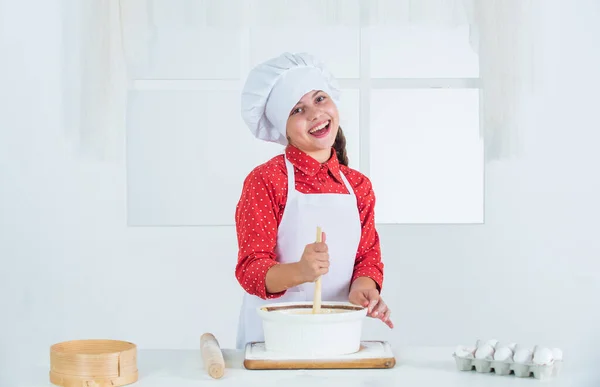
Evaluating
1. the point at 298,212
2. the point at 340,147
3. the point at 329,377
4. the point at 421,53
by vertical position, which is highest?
the point at 421,53

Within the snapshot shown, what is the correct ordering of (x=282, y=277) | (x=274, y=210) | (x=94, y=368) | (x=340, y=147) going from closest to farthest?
(x=94, y=368) → (x=282, y=277) → (x=274, y=210) → (x=340, y=147)

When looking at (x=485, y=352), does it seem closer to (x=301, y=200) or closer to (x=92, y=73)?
(x=301, y=200)

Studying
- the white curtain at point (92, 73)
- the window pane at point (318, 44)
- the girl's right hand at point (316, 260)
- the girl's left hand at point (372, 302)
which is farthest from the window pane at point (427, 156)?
the girl's right hand at point (316, 260)

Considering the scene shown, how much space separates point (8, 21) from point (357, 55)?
1409 millimetres

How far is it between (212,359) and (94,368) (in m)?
0.19

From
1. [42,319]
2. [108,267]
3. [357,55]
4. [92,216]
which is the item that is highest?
[357,55]

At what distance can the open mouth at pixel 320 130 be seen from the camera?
1.90 meters

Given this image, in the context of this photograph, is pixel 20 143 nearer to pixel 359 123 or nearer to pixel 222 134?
pixel 222 134

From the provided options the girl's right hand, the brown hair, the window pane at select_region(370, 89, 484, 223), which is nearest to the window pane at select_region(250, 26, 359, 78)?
the window pane at select_region(370, 89, 484, 223)

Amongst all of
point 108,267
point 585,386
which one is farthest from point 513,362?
point 108,267

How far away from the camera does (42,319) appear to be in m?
3.43

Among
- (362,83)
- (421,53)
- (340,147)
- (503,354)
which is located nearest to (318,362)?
(503,354)

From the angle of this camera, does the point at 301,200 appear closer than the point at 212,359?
No

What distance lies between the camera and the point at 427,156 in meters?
3.44
